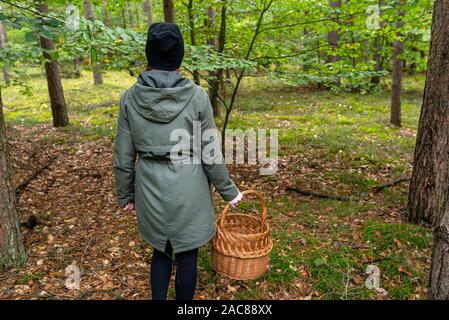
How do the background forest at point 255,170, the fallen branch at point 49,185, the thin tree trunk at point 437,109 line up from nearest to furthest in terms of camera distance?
the background forest at point 255,170 → the thin tree trunk at point 437,109 → the fallen branch at point 49,185

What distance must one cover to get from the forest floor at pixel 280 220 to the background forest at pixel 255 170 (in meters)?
0.02

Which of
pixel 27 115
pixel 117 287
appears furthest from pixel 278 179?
pixel 27 115

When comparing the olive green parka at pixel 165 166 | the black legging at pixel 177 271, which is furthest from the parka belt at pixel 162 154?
the black legging at pixel 177 271

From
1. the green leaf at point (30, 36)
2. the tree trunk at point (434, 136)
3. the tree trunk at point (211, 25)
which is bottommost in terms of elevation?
the tree trunk at point (434, 136)

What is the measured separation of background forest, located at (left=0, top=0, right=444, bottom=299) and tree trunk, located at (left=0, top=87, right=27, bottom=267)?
3cm

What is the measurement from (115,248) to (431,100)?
12.0ft

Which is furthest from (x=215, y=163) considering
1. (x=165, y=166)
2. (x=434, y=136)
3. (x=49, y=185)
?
(x=49, y=185)

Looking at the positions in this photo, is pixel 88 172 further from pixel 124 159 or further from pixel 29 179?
pixel 124 159

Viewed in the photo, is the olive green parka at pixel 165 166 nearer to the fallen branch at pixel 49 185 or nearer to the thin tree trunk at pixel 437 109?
the thin tree trunk at pixel 437 109

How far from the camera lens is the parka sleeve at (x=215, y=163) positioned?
2.22 metres

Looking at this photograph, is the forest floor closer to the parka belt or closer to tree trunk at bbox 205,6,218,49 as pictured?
the parka belt
